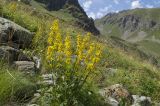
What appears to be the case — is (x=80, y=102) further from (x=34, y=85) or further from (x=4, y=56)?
(x=4, y=56)

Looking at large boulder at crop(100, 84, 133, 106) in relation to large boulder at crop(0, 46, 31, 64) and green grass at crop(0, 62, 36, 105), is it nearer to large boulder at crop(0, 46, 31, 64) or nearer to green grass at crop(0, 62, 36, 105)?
large boulder at crop(0, 46, 31, 64)

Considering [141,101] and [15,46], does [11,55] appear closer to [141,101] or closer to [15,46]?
[15,46]

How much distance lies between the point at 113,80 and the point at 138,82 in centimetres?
93

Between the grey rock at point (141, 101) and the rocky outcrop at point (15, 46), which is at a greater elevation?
the rocky outcrop at point (15, 46)

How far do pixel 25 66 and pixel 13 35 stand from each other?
1.97 meters

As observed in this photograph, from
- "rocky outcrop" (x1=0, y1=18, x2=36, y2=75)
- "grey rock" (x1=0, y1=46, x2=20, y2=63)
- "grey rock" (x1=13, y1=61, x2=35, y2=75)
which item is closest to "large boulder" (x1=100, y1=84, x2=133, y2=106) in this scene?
"rocky outcrop" (x1=0, y1=18, x2=36, y2=75)

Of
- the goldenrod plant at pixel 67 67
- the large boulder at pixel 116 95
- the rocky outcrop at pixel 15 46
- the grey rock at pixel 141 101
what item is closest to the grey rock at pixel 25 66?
the rocky outcrop at pixel 15 46

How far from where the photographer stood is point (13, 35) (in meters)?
11.4

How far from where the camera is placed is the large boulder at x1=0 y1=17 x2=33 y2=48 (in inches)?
419

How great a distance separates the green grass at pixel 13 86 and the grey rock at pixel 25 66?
404 mm

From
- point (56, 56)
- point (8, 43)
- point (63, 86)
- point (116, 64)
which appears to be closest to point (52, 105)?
point (63, 86)

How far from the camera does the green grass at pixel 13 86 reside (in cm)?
799

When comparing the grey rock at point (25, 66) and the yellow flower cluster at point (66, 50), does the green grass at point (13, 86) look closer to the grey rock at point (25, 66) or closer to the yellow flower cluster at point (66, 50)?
the grey rock at point (25, 66)

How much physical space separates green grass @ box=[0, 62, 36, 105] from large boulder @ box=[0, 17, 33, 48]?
1541 mm
